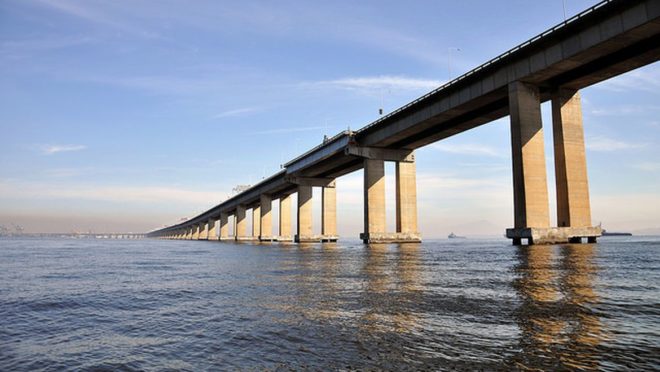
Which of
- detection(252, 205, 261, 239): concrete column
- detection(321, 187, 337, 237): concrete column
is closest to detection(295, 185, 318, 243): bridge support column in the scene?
detection(321, 187, 337, 237): concrete column

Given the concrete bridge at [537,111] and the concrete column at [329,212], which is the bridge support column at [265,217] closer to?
the concrete column at [329,212]

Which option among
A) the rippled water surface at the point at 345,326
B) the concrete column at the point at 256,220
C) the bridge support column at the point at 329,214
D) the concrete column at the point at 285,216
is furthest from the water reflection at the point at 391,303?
the concrete column at the point at 256,220

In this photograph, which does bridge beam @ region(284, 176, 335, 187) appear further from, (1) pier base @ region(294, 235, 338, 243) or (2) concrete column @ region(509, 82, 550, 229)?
(2) concrete column @ region(509, 82, 550, 229)

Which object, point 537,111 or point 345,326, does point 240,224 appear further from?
point 345,326

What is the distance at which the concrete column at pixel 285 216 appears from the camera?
12581 centimetres

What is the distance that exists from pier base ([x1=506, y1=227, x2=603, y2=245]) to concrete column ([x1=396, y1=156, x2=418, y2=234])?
26684mm

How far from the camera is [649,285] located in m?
13.2

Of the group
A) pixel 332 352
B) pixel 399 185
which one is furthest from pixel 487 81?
pixel 332 352

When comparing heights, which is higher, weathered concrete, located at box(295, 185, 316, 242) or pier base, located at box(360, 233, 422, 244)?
weathered concrete, located at box(295, 185, 316, 242)

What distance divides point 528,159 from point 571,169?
5.89 m

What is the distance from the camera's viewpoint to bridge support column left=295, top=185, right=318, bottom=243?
344 feet

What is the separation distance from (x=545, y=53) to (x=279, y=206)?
10207 centimetres

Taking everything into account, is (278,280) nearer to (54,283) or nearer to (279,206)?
(54,283)

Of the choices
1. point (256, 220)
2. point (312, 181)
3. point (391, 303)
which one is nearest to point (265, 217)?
point (256, 220)
